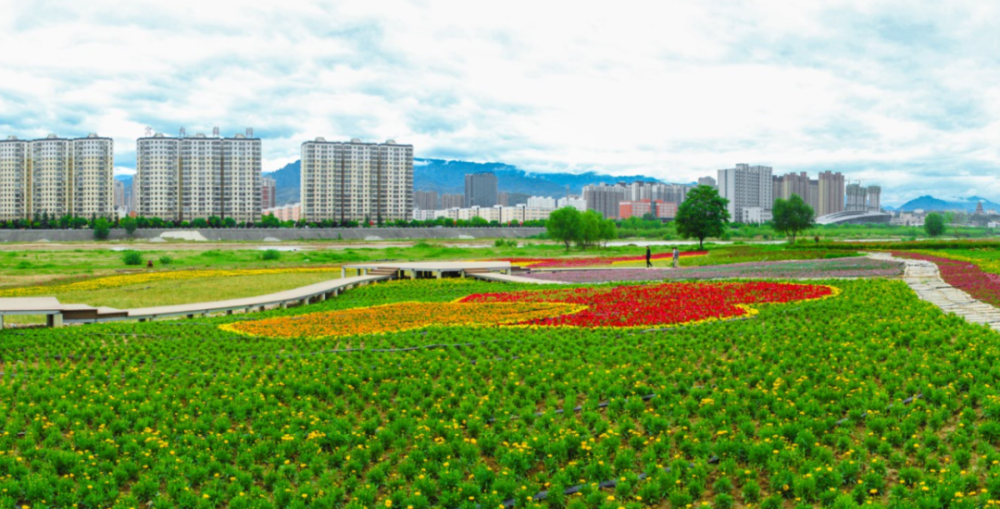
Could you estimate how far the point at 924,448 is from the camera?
313 inches

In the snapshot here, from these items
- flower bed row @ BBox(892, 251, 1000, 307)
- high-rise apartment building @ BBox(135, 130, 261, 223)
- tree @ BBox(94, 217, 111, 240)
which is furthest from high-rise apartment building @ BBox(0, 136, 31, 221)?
flower bed row @ BBox(892, 251, 1000, 307)

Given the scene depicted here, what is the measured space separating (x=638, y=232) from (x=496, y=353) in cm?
12674

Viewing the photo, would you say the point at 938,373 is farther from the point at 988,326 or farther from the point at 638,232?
the point at 638,232

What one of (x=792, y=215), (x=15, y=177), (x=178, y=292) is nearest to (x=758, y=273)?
(x=178, y=292)

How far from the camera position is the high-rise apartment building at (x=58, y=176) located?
162 metres

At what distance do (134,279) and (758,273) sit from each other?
30460 mm

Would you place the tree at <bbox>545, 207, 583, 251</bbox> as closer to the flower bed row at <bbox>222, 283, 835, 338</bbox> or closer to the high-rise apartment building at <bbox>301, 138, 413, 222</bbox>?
the flower bed row at <bbox>222, 283, 835, 338</bbox>

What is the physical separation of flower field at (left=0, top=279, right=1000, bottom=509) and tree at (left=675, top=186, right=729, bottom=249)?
52.4 m

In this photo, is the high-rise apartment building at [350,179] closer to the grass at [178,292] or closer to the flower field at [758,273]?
the grass at [178,292]

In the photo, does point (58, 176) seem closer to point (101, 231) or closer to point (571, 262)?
point (101, 231)

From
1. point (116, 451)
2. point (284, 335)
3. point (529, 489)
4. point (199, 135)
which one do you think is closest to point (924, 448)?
point (529, 489)

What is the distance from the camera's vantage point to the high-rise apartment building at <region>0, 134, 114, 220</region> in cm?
16238

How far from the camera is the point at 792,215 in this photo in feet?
265

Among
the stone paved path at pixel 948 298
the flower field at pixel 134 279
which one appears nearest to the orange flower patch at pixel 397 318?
the stone paved path at pixel 948 298
